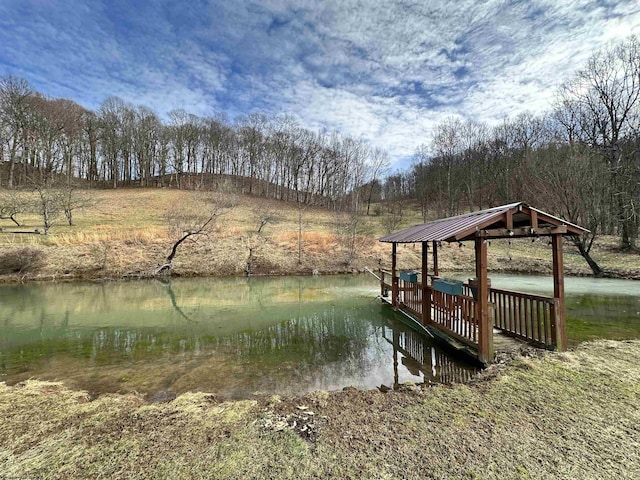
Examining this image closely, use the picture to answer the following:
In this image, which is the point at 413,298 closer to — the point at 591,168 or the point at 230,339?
the point at 230,339

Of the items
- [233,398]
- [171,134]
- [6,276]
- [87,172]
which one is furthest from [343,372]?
[87,172]

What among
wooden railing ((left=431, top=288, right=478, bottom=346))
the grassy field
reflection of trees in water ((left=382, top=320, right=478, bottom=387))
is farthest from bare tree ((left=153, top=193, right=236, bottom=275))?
wooden railing ((left=431, top=288, right=478, bottom=346))

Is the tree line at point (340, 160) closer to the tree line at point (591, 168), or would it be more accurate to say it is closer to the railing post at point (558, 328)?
the tree line at point (591, 168)

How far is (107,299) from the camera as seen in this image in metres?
12.9

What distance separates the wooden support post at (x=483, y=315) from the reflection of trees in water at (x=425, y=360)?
370 millimetres

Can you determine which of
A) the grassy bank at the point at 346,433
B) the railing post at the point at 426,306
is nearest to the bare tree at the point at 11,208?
the grassy bank at the point at 346,433

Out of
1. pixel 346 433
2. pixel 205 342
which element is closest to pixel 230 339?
pixel 205 342

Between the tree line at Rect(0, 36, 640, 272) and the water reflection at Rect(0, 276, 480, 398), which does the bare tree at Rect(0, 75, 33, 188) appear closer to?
the tree line at Rect(0, 36, 640, 272)

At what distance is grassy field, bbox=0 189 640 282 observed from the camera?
18406 mm

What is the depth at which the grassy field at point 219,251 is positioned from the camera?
18406 millimetres

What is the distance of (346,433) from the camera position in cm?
354

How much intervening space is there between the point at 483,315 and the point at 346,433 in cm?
367

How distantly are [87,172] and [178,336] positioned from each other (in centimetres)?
5053

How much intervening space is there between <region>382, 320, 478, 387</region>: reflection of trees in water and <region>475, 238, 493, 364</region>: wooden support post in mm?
370
